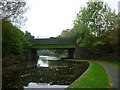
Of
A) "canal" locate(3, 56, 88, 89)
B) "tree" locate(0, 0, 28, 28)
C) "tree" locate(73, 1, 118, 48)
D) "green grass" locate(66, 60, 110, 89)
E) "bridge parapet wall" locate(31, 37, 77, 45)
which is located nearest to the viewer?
"green grass" locate(66, 60, 110, 89)

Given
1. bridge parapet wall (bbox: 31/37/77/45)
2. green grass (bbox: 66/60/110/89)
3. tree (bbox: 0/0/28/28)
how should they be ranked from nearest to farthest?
green grass (bbox: 66/60/110/89) < tree (bbox: 0/0/28/28) < bridge parapet wall (bbox: 31/37/77/45)

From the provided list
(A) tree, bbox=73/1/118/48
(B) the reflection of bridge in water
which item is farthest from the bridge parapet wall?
(A) tree, bbox=73/1/118/48

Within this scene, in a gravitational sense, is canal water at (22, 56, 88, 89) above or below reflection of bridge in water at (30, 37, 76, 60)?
below

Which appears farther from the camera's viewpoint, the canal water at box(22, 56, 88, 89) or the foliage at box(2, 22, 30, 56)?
the foliage at box(2, 22, 30, 56)

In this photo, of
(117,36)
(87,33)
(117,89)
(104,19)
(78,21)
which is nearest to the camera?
(117,89)

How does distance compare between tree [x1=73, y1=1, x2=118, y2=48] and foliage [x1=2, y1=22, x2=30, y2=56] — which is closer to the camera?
foliage [x1=2, y1=22, x2=30, y2=56]

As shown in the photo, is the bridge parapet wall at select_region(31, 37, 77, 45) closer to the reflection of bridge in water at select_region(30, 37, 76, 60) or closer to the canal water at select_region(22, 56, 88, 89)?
the reflection of bridge in water at select_region(30, 37, 76, 60)

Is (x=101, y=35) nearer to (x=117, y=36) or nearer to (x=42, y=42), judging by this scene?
(x=117, y=36)

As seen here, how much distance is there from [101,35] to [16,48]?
65.5ft

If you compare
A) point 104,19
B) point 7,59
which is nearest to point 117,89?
point 7,59

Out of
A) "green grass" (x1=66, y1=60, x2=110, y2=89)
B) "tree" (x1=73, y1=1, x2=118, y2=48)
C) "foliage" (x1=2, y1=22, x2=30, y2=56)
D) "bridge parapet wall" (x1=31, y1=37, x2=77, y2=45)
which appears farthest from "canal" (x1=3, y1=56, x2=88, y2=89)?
"bridge parapet wall" (x1=31, y1=37, x2=77, y2=45)

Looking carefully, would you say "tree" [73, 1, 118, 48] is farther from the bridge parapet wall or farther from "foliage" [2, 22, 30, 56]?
"foliage" [2, 22, 30, 56]

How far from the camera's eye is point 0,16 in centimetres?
1877

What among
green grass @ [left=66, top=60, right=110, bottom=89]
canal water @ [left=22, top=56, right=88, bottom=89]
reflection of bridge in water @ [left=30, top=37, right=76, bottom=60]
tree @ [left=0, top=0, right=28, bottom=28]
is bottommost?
canal water @ [left=22, top=56, right=88, bottom=89]
